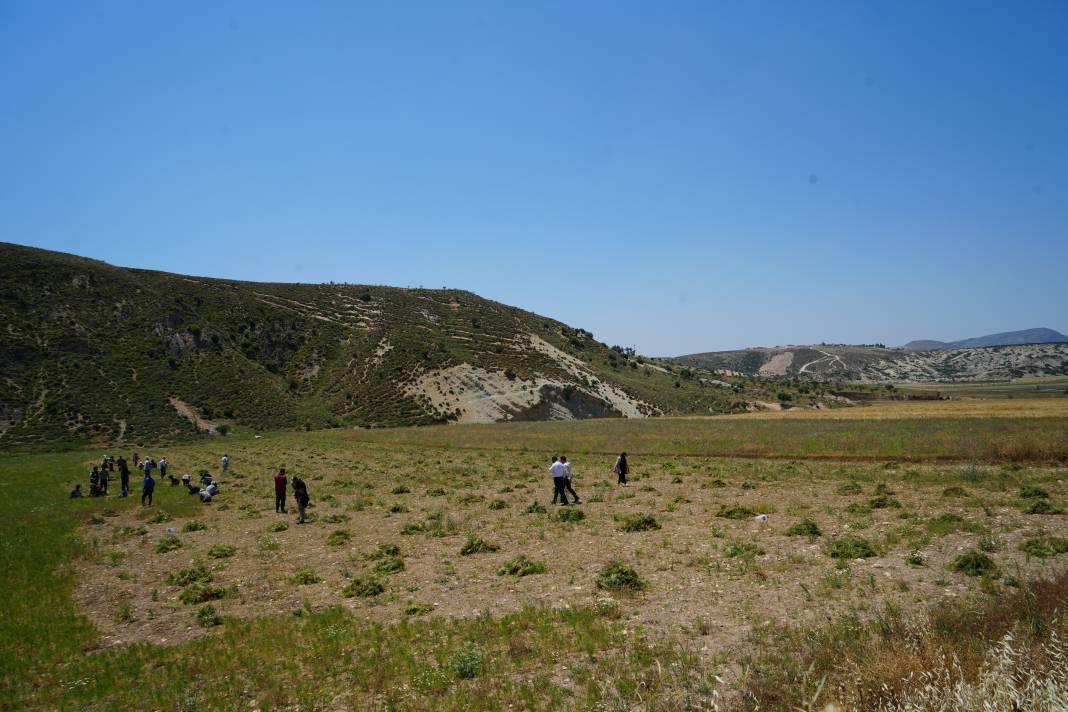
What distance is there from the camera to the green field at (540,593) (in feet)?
28.5

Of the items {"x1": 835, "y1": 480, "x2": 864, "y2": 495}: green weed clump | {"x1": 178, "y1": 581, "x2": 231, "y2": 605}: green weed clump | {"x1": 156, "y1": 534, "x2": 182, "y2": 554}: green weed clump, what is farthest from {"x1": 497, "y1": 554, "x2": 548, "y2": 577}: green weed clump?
{"x1": 835, "y1": 480, "x2": 864, "y2": 495}: green weed clump

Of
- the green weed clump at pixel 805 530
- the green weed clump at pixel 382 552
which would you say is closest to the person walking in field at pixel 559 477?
the green weed clump at pixel 382 552

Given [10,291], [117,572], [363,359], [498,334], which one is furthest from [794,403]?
[10,291]

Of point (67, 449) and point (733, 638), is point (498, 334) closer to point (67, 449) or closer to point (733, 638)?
point (67, 449)

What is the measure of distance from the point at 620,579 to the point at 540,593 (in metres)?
1.99

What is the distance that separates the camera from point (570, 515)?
74.4 ft

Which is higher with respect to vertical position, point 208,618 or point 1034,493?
point 1034,493

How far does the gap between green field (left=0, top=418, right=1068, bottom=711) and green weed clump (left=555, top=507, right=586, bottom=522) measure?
13.4 inches

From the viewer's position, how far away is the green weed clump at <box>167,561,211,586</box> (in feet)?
55.1

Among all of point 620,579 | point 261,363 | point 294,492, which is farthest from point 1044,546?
point 261,363

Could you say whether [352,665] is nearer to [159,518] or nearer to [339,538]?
[339,538]

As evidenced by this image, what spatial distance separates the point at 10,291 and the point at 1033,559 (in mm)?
117462

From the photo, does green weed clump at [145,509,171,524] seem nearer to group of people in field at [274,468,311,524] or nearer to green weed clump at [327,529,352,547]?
group of people in field at [274,468,311,524]

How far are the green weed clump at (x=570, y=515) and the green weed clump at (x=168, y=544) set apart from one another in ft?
48.1
